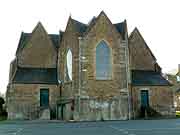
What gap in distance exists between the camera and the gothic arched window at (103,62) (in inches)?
A: 1310

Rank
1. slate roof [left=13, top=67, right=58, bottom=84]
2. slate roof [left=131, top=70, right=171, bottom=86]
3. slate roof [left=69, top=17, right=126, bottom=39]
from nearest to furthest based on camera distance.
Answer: slate roof [left=69, top=17, right=126, bottom=39], slate roof [left=13, top=67, right=58, bottom=84], slate roof [left=131, top=70, right=171, bottom=86]

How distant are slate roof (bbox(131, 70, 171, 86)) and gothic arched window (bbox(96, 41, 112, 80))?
4679mm

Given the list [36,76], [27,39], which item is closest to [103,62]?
[36,76]

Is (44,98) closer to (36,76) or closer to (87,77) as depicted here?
(36,76)

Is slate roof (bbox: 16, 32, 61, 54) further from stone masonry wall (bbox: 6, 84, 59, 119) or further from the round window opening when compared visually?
stone masonry wall (bbox: 6, 84, 59, 119)

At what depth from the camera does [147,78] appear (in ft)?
126

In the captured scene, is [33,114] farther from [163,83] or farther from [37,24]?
[163,83]

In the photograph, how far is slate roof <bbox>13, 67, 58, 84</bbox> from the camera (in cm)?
3625

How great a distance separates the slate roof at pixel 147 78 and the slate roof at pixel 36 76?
9662mm

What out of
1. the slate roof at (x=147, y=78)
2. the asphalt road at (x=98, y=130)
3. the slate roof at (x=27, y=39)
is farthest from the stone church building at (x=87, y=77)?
the asphalt road at (x=98, y=130)

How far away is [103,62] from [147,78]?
7648 millimetres

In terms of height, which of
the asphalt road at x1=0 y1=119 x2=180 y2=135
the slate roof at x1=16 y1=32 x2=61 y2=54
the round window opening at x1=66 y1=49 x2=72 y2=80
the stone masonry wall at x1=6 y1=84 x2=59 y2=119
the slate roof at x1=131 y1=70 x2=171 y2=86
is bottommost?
the asphalt road at x1=0 y1=119 x2=180 y2=135

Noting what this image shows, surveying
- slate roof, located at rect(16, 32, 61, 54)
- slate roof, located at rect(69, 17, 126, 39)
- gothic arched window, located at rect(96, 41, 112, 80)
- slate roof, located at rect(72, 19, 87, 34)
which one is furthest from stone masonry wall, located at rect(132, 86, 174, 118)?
slate roof, located at rect(16, 32, 61, 54)

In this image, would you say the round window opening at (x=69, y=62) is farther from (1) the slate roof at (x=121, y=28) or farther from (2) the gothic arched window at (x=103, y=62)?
(1) the slate roof at (x=121, y=28)
